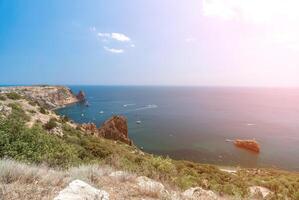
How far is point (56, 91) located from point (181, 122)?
63797mm

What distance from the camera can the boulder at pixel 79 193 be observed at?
3773 millimetres

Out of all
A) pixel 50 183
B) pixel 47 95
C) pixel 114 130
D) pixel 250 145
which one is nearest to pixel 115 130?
pixel 114 130

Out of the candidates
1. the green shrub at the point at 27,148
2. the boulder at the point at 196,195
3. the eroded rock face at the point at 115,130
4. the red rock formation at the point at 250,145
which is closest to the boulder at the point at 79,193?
the boulder at the point at 196,195

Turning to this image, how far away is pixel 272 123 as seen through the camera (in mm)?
77750

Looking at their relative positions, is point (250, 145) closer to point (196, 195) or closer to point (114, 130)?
point (114, 130)

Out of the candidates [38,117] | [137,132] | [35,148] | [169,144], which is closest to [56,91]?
[137,132]

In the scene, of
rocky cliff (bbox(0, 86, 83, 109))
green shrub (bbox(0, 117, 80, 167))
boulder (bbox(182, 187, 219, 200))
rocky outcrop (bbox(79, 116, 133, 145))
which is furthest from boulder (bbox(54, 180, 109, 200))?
rocky cliff (bbox(0, 86, 83, 109))

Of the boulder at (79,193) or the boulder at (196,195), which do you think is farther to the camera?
the boulder at (196,195)

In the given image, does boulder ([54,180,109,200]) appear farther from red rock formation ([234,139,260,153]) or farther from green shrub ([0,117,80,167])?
red rock formation ([234,139,260,153])

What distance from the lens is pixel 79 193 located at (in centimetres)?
399

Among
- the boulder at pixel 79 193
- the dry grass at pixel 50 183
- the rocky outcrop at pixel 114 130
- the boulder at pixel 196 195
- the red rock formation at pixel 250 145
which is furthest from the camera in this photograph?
the red rock formation at pixel 250 145

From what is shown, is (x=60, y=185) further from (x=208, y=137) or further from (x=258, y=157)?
(x=208, y=137)

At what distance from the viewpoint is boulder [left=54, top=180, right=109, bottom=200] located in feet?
12.4

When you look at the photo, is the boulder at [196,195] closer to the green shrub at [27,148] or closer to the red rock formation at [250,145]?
the green shrub at [27,148]
